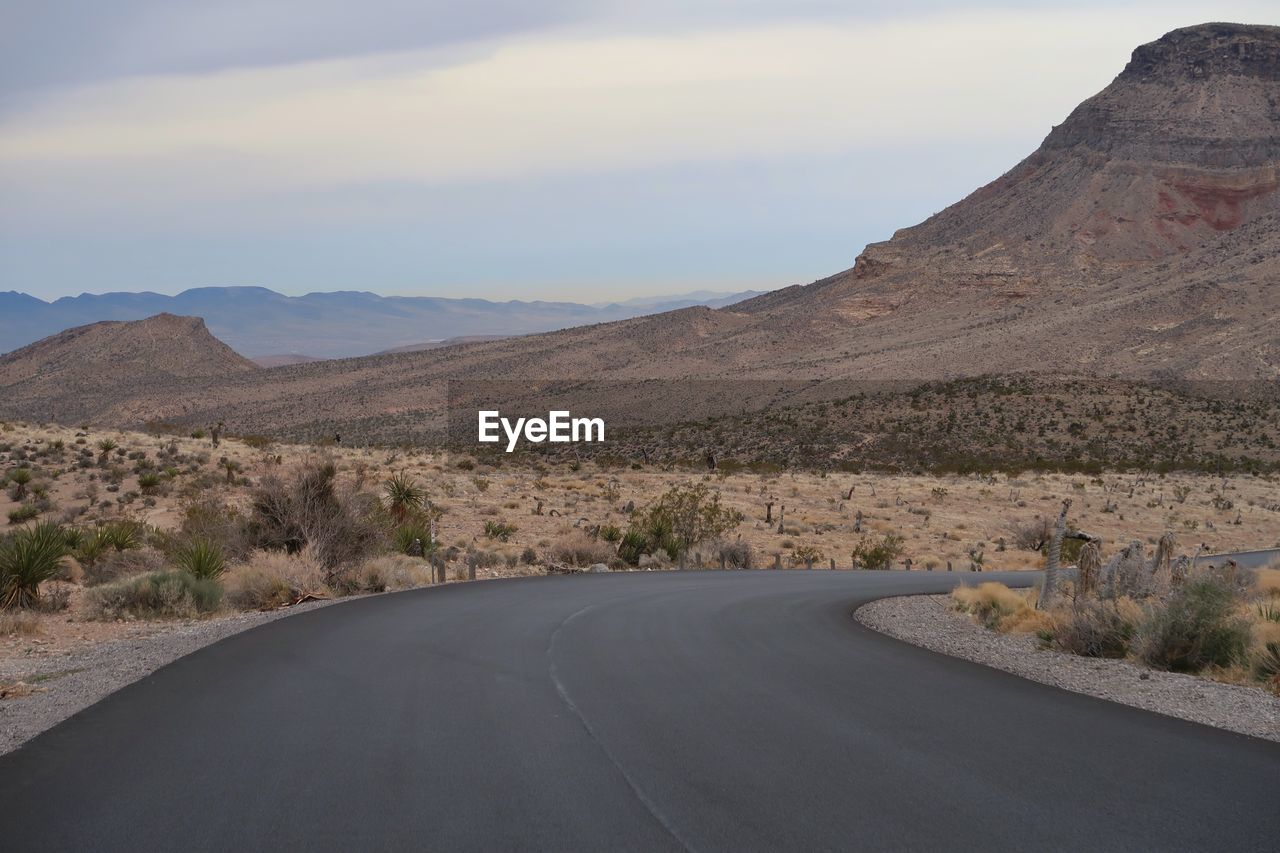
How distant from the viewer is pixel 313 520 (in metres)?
22.6

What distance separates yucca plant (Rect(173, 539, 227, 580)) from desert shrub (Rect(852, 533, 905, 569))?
19695 millimetres

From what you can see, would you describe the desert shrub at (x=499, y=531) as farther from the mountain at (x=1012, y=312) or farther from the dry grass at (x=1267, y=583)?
the mountain at (x=1012, y=312)

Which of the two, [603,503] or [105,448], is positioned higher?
[105,448]

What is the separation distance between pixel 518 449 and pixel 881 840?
72.6 meters

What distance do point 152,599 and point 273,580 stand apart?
2.54m

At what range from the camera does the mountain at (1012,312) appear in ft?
291

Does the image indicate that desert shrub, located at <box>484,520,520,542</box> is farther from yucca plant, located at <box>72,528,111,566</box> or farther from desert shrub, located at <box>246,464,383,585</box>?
yucca plant, located at <box>72,528,111,566</box>

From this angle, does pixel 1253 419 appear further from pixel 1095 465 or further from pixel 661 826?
pixel 661 826

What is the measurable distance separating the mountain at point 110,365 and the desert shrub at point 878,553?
272 ft

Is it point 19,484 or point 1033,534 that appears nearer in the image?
point 19,484

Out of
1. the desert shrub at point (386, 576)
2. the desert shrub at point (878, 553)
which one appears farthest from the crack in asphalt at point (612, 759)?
the desert shrub at point (878, 553)

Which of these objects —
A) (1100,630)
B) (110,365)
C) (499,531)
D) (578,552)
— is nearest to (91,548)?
(578,552)

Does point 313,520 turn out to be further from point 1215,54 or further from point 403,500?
point 1215,54

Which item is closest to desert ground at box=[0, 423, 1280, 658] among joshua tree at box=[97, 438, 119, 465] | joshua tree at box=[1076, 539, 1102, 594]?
joshua tree at box=[97, 438, 119, 465]
